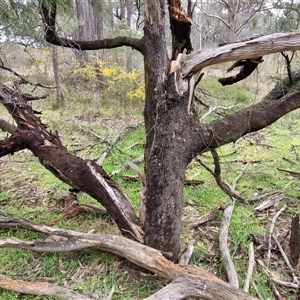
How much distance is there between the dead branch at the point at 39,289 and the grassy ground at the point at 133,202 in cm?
6

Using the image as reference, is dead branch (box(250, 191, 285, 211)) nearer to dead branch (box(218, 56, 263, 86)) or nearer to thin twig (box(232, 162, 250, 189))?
thin twig (box(232, 162, 250, 189))

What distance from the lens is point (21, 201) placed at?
3738mm

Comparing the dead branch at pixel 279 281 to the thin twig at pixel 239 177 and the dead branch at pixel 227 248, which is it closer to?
the dead branch at pixel 227 248

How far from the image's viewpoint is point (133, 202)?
358 centimetres

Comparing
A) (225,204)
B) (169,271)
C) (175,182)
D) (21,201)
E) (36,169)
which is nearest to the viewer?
(169,271)

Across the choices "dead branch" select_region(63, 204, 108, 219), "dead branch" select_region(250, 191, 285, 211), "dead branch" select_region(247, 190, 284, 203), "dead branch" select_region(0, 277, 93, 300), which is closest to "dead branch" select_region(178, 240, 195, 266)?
"dead branch" select_region(0, 277, 93, 300)

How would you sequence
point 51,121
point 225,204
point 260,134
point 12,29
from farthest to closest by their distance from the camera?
1. point 51,121
2. point 260,134
3. point 225,204
4. point 12,29

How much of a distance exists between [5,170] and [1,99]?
7.14ft

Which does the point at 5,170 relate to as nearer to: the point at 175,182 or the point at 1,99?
the point at 1,99

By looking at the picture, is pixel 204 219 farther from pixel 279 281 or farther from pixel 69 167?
pixel 69 167

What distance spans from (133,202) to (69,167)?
1188 mm

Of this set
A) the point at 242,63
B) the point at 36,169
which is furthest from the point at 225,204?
the point at 36,169

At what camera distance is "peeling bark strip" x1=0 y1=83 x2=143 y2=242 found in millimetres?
2513

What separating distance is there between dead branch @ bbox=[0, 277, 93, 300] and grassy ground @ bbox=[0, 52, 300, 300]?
61 mm
